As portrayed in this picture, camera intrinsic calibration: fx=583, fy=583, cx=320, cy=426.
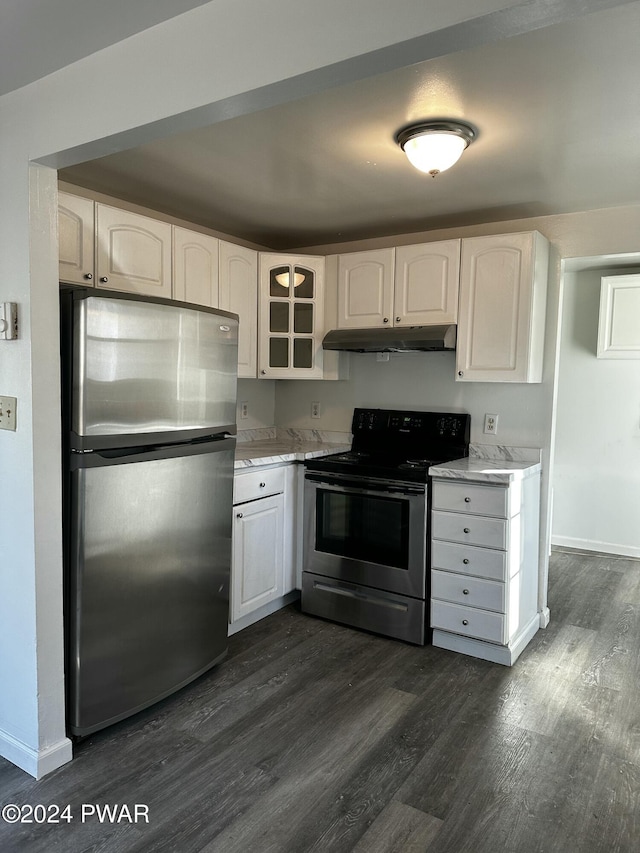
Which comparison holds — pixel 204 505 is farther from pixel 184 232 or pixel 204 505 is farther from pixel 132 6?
pixel 132 6

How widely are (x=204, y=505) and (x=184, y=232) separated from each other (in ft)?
4.84

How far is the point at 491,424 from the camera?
3414 mm

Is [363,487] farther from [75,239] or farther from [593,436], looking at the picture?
[593,436]

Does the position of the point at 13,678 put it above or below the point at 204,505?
below

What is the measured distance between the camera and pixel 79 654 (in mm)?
2072

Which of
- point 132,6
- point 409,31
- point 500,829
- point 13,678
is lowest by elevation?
point 500,829

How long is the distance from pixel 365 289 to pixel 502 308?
83 centimetres

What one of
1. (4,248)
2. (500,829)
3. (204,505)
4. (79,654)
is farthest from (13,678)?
(500,829)

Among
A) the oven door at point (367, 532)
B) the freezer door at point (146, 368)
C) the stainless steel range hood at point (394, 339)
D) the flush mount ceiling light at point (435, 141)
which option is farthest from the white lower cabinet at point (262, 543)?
the flush mount ceiling light at point (435, 141)

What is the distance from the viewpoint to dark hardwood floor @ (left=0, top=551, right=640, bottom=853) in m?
1.75

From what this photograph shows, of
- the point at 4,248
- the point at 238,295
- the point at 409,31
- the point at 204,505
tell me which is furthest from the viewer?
the point at 238,295

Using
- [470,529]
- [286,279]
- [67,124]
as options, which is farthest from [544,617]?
[67,124]

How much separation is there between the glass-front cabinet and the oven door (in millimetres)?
773

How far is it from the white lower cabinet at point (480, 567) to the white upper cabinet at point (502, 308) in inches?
24.4
